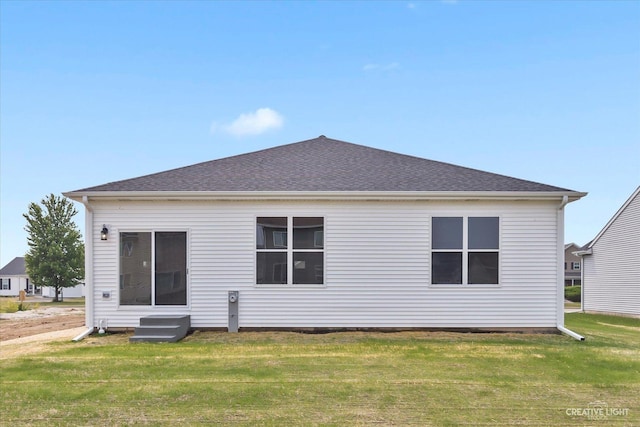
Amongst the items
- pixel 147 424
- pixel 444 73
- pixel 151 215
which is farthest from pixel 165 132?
pixel 147 424

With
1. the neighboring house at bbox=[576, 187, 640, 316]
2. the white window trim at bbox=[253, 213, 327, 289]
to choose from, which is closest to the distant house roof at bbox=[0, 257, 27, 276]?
the white window trim at bbox=[253, 213, 327, 289]

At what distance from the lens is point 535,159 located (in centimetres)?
1324

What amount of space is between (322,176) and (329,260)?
2022 millimetres

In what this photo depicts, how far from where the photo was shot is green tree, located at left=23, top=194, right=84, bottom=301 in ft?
96.8

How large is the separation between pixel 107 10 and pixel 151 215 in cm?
937

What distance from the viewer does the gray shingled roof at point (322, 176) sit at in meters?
8.50

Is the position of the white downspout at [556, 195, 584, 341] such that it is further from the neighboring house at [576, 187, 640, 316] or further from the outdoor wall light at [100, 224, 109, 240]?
the neighboring house at [576, 187, 640, 316]

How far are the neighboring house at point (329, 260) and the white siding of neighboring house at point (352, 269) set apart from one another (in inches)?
0.9

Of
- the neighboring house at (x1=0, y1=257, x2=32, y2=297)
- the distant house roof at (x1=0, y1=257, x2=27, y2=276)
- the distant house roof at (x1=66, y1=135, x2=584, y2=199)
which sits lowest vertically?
the neighboring house at (x1=0, y1=257, x2=32, y2=297)

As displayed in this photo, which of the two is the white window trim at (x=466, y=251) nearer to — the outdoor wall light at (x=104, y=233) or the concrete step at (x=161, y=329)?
the concrete step at (x=161, y=329)

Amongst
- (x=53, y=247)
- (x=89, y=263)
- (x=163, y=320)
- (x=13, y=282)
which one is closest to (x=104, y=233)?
(x=89, y=263)

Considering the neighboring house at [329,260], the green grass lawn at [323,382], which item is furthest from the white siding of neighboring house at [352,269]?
the green grass lawn at [323,382]

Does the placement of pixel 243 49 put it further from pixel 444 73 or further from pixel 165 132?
pixel 444 73

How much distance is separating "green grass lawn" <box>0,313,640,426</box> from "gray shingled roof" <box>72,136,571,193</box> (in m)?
3.17
